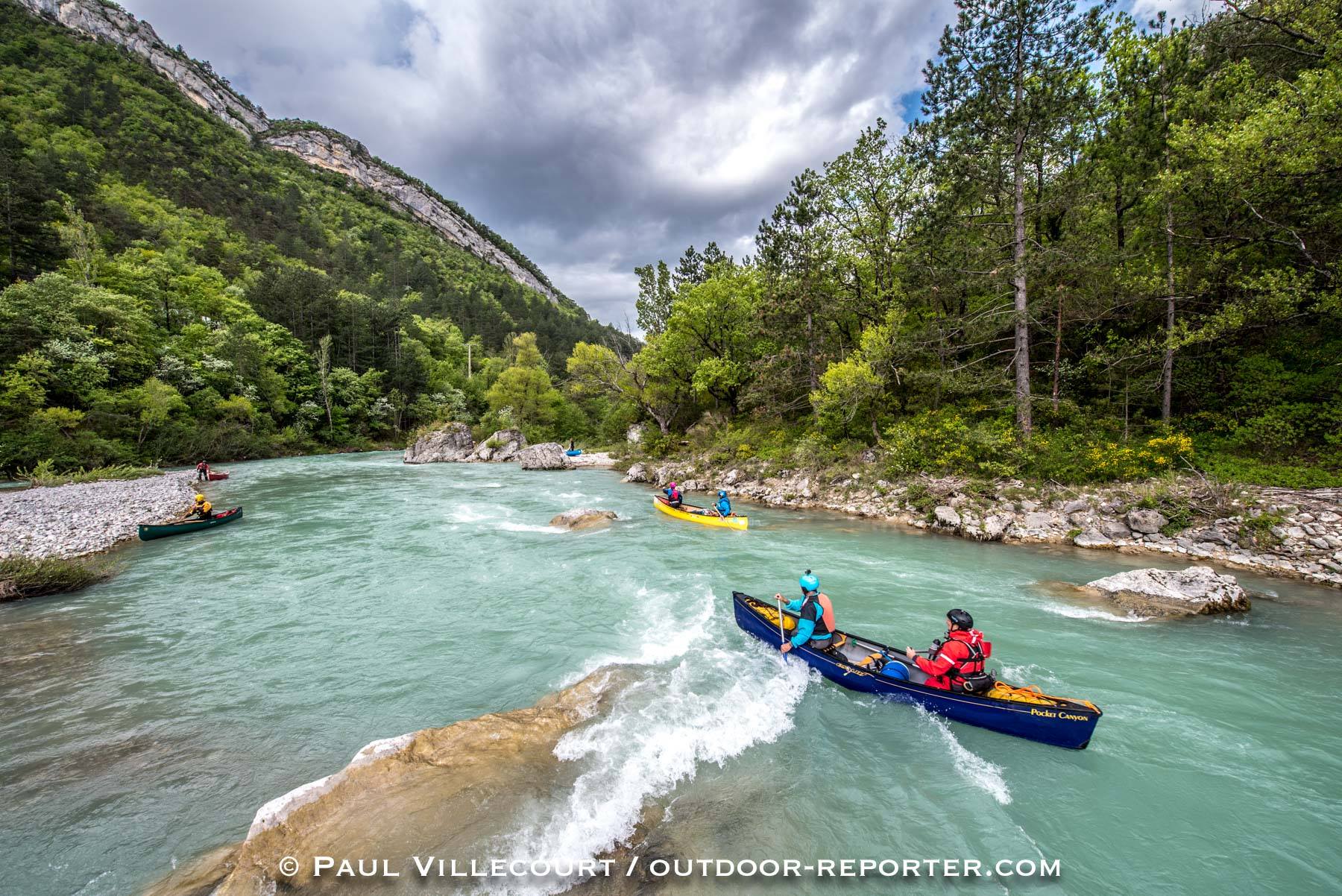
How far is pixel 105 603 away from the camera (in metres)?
9.77

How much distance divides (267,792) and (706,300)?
91.8 ft

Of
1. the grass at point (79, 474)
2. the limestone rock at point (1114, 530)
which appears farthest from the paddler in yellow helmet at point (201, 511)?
the limestone rock at point (1114, 530)

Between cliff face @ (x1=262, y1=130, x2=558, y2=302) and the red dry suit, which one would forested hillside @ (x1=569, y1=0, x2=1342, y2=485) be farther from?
cliff face @ (x1=262, y1=130, x2=558, y2=302)

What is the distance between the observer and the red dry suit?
6094 millimetres

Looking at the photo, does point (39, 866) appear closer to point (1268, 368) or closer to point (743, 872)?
point (743, 872)

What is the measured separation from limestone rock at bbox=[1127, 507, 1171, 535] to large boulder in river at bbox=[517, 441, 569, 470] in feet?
102

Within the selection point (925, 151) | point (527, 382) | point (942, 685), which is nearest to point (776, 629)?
point (942, 685)

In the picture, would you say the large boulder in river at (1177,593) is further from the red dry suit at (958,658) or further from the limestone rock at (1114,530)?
the red dry suit at (958,658)

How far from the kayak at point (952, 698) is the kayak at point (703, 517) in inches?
325

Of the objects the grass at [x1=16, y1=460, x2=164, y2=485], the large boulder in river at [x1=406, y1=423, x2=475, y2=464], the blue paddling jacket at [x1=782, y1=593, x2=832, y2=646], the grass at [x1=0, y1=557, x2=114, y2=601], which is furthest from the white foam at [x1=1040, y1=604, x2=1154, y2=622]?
the large boulder in river at [x1=406, y1=423, x2=475, y2=464]

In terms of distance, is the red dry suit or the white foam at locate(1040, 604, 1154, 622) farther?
the white foam at locate(1040, 604, 1154, 622)

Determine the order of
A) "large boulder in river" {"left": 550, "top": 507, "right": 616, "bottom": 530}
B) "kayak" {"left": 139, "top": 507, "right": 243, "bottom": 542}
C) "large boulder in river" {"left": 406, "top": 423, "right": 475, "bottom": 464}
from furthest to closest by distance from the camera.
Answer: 1. "large boulder in river" {"left": 406, "top": 423, "right": 475, "bottom": 464}
2. "large boulder in river" {"left": 550, "top": 507, "right": 616, "bottom": 530}
3. "kayak" {"left": 139, "top": 507, "right": 243, "bottom": 542}

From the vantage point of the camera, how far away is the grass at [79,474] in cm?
1959

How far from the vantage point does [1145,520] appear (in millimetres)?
12453
